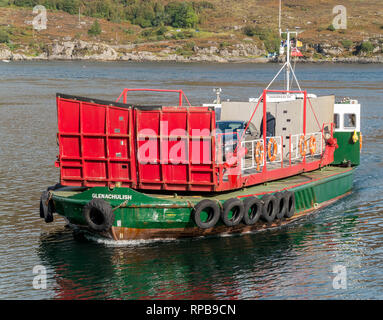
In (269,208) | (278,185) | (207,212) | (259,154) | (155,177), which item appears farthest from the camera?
(278,185)

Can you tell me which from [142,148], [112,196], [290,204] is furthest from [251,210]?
[112,196]

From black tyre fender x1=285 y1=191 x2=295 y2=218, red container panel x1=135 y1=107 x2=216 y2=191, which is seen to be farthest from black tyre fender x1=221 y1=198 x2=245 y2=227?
black tyre fender x1=285 y1=191 x2=295 y2=218

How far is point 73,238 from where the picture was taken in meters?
21.5

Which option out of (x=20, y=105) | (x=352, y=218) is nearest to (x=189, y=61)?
(x=20, y=105)

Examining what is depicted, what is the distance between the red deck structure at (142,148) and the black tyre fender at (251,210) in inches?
27.8

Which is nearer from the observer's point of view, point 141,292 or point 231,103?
point 141,292

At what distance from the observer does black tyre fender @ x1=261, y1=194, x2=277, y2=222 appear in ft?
70.1

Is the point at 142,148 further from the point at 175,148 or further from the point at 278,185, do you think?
the point at 278,185

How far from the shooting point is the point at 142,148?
20.3m

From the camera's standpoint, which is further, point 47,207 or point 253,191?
point 253,191

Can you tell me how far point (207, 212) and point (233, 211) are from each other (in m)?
0.98
